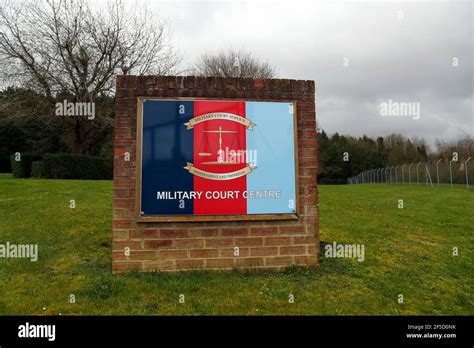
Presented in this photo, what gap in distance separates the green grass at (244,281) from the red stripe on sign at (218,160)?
1.00 m

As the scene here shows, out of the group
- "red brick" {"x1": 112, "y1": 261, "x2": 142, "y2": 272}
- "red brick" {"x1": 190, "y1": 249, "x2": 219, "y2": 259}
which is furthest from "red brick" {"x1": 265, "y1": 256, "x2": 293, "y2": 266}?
"red brick" {"x1": 112, "y1": 261, "x2": 142, "y2": 272}

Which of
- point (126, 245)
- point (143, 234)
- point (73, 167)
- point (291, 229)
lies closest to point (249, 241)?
point (291, 229)

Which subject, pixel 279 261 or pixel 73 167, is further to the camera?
pixel 73 167

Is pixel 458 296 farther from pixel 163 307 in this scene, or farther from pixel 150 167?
pixel 150 167

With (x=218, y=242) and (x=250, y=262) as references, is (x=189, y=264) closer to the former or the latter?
(x=218, y=242)

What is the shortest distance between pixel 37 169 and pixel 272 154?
18358 millimetres

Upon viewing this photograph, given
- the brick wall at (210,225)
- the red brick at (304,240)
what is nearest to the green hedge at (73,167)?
the brick wall at (210,225)

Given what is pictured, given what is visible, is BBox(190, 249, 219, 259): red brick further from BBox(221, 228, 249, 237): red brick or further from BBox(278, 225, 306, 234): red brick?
BBox(278, 225, 306, 234): red brick

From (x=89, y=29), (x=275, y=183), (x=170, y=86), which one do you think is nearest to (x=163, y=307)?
(x=275, y=183)

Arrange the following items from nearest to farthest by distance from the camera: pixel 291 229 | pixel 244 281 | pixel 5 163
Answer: pixel 244 281, pixel 291 229, pixel 5 163

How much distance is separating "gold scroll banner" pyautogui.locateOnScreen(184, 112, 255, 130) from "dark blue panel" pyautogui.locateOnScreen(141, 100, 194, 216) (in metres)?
0.08

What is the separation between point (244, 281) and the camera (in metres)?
4.92

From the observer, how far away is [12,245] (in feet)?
20.9

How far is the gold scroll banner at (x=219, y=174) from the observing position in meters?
5.19
